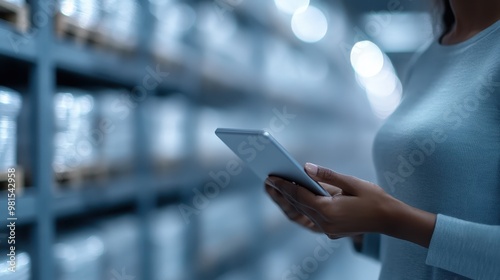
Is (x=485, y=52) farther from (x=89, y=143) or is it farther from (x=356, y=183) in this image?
(x=89, y=143)

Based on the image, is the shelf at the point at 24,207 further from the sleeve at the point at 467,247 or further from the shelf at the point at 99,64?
the sleeve at the point at 467,247

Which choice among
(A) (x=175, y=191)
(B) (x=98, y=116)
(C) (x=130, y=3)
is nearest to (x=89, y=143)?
(B) (x=98, y=116)

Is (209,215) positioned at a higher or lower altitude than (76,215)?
lower

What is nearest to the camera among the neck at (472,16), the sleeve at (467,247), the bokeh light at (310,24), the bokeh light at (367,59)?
the sleeve at (467,247)

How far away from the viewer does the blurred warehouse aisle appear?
122cm

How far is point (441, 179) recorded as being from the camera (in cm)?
94

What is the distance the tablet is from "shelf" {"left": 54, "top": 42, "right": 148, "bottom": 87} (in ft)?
2.15

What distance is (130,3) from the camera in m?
1.90

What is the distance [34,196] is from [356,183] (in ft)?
2.66

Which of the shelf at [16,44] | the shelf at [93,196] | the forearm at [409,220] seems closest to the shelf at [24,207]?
the shelf at [93,196]

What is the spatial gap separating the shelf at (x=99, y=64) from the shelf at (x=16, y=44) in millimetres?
108

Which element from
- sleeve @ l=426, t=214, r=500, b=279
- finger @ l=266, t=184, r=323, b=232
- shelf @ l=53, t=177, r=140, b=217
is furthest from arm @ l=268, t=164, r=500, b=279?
shelf @ l=53, t=177, r=140, b=217

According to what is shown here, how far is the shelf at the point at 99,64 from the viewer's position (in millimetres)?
1359

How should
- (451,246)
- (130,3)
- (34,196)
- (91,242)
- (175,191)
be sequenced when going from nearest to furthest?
(451,246) → (34,196) → (91,242) → (130,3) → (175,191)
